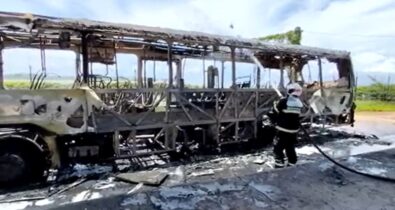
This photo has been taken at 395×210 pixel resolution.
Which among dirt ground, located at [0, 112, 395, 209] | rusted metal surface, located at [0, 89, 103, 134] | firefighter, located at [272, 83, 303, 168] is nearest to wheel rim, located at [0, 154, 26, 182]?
dirt ground, located at [0, 112, 395, 209]

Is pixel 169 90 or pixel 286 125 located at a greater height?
pixel 169 90

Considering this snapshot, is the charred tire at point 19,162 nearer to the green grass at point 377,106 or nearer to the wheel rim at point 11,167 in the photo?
the wheel rim at point 11,167

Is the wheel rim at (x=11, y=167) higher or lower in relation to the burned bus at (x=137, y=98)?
lower

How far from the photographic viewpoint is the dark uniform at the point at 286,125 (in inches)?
286

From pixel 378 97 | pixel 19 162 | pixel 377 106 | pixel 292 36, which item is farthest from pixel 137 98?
pixel 378 97

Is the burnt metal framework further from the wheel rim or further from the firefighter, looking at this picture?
the firefighter

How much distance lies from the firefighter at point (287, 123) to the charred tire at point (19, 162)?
470 cm

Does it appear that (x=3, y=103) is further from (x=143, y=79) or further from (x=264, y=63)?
(x=264, y=63)

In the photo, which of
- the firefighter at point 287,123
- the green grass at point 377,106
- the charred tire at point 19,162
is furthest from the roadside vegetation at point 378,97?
the charred tire at point 19,162

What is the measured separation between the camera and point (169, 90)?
8.18 metres

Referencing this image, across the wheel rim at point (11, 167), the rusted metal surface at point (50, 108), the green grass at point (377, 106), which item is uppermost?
the rusted metal surface at point (50, 108)

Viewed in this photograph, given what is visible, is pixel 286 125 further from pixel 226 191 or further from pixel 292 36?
pixel 292 36

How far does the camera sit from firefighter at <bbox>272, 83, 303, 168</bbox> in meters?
7.27

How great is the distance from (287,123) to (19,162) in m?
5.19
